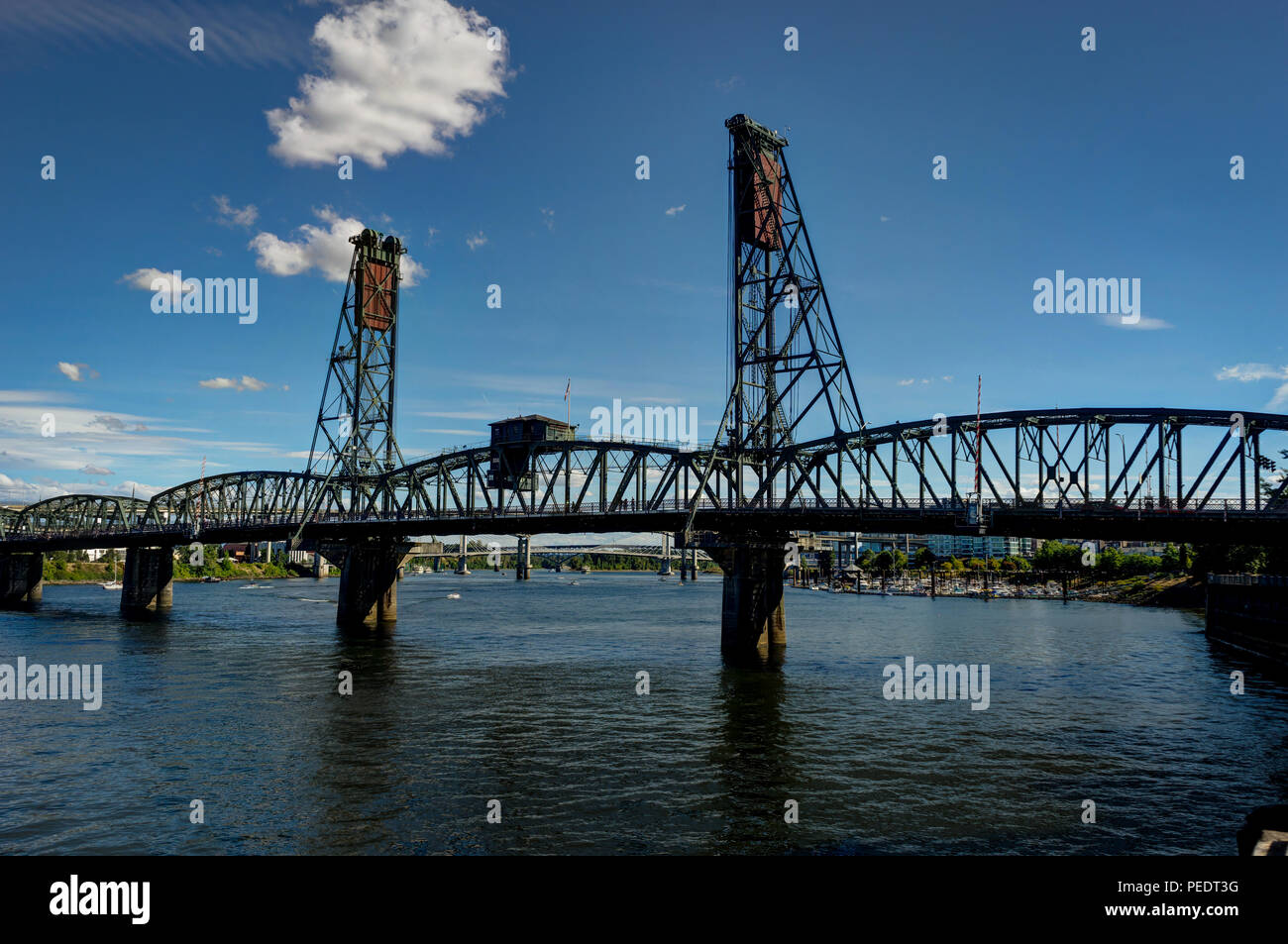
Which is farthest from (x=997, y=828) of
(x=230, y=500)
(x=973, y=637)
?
(x=230, y=500)

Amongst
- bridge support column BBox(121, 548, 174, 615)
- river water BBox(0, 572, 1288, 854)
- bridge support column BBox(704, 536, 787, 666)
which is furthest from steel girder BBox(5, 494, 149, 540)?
bridge support column BBox(704, 536, 787, 666)

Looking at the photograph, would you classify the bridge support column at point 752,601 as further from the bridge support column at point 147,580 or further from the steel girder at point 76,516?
the steel girder at point 76,516

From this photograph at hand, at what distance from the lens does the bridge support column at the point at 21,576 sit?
14362 centimetres

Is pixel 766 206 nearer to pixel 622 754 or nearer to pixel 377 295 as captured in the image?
pixel 622 754

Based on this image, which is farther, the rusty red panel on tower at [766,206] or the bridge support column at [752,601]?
the rusty red panel on tower at [766,206]

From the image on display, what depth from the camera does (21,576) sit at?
144625mm

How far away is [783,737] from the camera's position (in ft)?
132

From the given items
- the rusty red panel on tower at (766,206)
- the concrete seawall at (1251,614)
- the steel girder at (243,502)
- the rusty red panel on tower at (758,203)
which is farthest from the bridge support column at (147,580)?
the concrete seawall at (1251,614)

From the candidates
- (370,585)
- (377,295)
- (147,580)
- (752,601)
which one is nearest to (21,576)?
(147,580)

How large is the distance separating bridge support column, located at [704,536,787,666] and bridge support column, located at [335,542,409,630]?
1882 inches

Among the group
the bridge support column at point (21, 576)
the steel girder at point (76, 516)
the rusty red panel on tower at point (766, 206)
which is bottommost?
the bridge support column at point (21, 576)

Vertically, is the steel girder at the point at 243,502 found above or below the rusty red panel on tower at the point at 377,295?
below

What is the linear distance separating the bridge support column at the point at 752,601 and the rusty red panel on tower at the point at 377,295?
234ft
